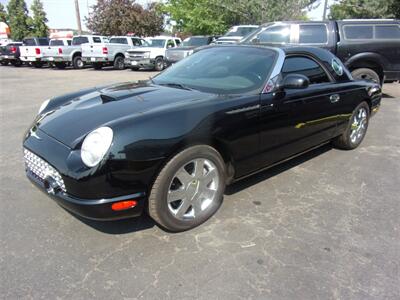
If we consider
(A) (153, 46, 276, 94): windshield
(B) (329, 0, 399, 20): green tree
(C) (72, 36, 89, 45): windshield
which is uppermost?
(B) (329, 0, 399, 20): green tree

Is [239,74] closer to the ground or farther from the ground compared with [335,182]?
farther from the ground

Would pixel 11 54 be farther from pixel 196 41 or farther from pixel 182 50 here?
pixel 182 50

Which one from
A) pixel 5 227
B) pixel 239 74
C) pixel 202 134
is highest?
pixel 239 74

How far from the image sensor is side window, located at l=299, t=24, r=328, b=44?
9297 mm

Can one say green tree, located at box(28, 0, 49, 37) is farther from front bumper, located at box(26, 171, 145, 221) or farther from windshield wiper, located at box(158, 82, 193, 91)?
front bumper, located at box(26, 171, 145, 221)

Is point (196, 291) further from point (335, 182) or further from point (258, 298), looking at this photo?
point (335, 182)

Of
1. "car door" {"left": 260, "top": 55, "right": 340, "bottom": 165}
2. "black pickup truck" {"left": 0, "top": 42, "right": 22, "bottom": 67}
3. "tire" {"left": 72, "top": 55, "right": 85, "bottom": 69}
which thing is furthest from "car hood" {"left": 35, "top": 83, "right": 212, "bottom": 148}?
"black pickup truck" {"left": 0, "top": 42, "right": 22, "bottom": 67}

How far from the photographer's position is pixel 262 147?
11.1ft

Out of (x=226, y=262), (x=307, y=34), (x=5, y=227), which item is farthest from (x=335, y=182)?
(x=307, y=34)

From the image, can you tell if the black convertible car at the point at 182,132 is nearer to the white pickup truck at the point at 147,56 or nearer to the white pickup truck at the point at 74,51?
the white pickup truck at the point at 147,56

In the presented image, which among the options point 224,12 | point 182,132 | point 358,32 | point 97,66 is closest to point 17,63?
point 97,66

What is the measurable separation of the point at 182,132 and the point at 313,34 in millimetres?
8054

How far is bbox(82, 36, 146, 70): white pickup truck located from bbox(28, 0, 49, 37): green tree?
38.2m

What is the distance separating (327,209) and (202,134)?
1.58 meters
